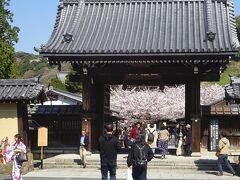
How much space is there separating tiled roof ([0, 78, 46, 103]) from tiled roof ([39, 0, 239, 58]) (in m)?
1.85

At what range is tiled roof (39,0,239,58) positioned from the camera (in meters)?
22.3

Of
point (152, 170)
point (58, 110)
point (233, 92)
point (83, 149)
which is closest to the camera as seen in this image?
point (233, 92)

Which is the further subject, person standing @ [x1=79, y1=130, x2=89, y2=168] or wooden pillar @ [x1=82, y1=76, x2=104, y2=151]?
wooden pillar @ [x1=82, y1=76, x2=104, y2=151]

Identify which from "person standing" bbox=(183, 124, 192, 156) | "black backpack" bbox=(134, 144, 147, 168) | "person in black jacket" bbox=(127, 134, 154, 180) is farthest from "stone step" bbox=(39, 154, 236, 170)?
"black backpack" bbox=(134, 144, 147, 168)

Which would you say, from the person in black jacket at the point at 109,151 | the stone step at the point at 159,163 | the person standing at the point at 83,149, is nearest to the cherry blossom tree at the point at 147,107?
the stone step at the point at 159,163

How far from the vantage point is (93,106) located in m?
24.5

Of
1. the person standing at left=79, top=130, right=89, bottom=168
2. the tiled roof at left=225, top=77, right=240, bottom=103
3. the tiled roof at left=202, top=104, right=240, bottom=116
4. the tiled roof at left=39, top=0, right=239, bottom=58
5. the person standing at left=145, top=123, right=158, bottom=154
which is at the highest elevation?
the tiled roof at left=39, top=0, right=239, bottom=58

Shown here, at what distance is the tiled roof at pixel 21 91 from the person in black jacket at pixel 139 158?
9352 mm

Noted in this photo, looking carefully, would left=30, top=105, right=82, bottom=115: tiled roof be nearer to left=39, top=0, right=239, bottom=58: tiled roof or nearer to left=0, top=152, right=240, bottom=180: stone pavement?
left=0, top=152, right=240, bottom=180: stone pavement

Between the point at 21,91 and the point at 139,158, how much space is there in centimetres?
1018

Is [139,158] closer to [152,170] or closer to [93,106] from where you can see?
[152,170]

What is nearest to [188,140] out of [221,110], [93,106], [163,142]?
[163,142]

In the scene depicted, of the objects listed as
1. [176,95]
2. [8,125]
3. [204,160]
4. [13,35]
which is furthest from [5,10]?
[176,95]

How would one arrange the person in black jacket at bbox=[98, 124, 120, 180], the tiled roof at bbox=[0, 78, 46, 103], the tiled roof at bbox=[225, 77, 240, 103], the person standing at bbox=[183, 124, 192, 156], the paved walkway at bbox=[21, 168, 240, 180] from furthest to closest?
the person standing at bbox=[183, 124, 192, 156]
the tiled roof at bbox=[0, 78, 46, 103]
the tiled roof at bbox=[225, 77, 240, 103]
the paved walkway at bbox=[21, 168, 240, 180]
the person in black jacket at bbox=[98, 124, 120, 180]
